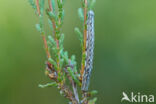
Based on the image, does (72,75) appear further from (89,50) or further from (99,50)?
(99,50)

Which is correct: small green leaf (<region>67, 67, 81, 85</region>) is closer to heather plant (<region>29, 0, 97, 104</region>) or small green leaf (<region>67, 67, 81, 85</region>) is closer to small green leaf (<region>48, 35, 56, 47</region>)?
heather plant (<region>29, 0, 97, 104</region>)

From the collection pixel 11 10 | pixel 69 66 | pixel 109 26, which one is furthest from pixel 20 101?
pixel 69 66

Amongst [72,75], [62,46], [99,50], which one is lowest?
[99,50]

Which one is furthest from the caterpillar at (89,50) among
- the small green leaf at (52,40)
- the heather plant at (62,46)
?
the small green leaf at (52,40)

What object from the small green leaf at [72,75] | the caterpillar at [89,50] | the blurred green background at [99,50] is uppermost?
the caterpillar at [89,50]

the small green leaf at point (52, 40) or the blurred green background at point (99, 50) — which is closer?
the small green leaf at point (52, 40)

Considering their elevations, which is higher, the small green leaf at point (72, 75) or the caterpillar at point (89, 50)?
the caterpillar at point (89, 50)

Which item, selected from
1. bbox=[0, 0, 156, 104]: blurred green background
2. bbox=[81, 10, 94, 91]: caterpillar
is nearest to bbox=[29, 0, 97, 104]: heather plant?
bbox=[81, 10, 94, 91]: caterpillar

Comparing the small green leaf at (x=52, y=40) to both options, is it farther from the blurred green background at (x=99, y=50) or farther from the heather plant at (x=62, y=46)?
the blurred green background at (x=99, y=50)

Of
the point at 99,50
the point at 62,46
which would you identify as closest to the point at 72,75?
the point at 62,46
